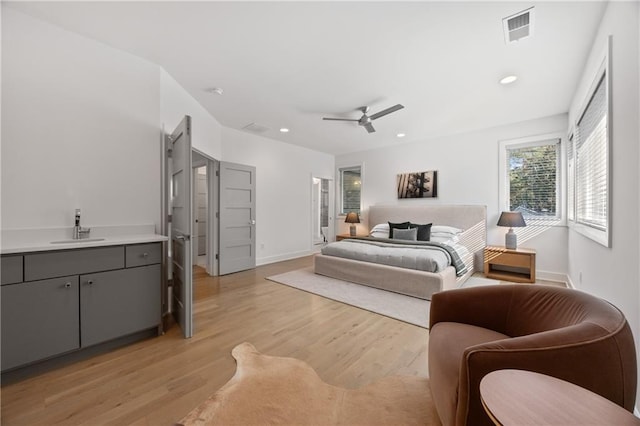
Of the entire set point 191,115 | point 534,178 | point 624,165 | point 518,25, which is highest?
point 518,25

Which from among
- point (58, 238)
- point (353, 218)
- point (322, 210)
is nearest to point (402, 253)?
point (353, 218)

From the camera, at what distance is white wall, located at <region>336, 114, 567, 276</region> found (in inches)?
159

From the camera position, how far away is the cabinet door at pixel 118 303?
6.21 feet

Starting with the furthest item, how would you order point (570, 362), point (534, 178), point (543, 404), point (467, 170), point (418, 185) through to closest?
point (418, 185), point (467, 170), point (534, 178), point (570, 362), point (543, 404)

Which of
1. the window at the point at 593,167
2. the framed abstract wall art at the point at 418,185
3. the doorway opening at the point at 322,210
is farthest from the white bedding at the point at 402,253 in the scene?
the doorway opening at the point at 322,210

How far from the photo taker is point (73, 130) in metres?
2.18

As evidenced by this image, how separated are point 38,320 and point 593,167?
15.8 feet

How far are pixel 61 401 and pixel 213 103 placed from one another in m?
3.36

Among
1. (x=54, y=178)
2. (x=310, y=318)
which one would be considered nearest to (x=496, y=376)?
(x=310, y=318)

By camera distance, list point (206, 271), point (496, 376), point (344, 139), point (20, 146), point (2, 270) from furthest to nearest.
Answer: point (344, 139), point (206, 271), point (20, 146), point (2, 270), point (496, 376)

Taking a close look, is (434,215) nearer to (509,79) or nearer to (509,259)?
(509,259)

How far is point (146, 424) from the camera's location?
4.44ft

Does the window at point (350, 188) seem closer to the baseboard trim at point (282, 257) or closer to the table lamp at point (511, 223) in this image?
the baseboard trim at point (282, 257)

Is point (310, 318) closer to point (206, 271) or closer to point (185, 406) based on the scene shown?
point (185, 406)
